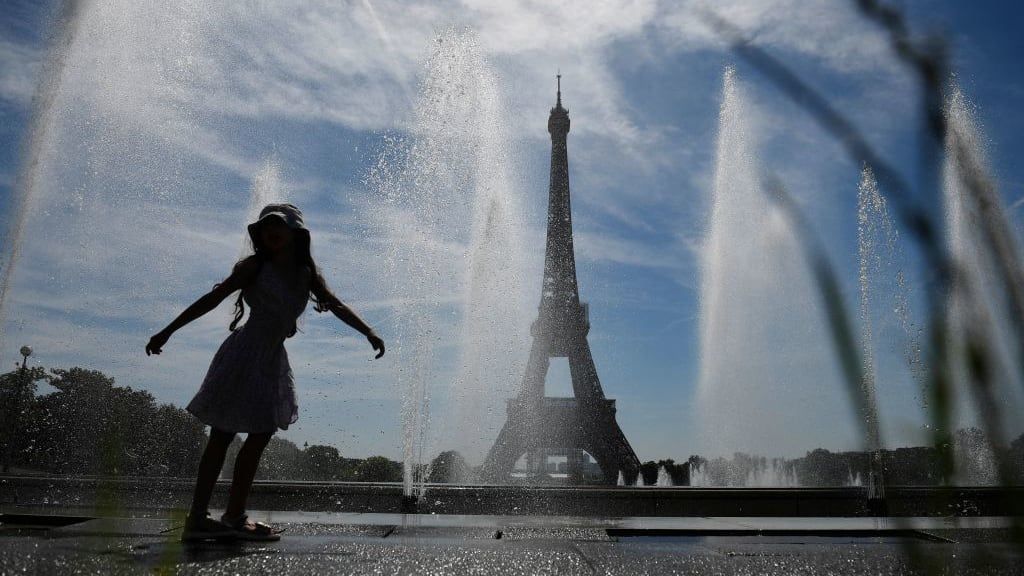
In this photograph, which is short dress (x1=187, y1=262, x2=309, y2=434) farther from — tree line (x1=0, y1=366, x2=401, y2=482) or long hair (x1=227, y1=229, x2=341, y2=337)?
tree line (x1=0, y1=366, x2=401, y2=482)

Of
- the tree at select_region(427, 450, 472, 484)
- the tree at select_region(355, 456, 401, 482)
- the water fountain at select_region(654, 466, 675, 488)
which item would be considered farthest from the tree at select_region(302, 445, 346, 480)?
the water fountain at select_region(654, 466, 675, 488)

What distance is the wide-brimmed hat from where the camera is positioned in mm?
3316

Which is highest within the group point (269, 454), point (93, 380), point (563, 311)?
point (563, 311)

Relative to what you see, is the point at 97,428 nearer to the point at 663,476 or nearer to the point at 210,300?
the point at 663,476

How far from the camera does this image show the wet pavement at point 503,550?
210cm

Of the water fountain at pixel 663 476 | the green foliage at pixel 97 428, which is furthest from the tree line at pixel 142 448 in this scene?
the water fountain at pixel 663 476

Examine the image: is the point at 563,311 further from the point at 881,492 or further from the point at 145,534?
the point at 145,534

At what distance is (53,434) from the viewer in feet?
92.9

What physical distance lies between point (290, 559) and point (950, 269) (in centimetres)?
206

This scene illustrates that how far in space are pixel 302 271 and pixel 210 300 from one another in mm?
468

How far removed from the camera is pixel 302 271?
3.47m

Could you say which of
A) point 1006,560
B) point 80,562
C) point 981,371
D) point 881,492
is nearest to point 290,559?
point 80,562

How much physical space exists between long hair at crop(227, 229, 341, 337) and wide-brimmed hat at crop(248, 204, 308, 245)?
0.08 ft

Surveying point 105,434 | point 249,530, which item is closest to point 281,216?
point 249,530
